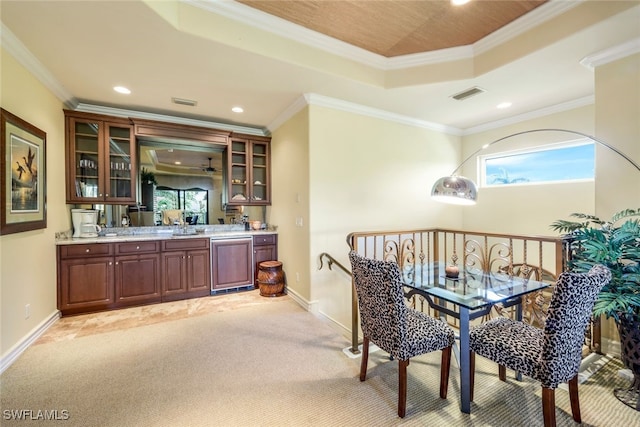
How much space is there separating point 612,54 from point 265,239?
14.6 feet

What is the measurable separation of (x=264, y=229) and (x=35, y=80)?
3205 millimetres

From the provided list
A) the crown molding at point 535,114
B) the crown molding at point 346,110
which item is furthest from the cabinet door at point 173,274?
the crown molding at point 535,114

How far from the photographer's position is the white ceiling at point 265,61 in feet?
6.97

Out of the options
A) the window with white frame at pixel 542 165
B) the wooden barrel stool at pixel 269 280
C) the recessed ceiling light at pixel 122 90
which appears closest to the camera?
the recessed ceiling light at pixel 122 90

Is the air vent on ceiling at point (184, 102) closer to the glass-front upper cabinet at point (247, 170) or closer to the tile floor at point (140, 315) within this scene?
the glass-front upper cabinet at point (247, 170)

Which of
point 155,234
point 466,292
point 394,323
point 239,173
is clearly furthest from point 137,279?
point 466,292

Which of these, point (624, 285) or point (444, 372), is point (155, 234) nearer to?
point (444, 372)

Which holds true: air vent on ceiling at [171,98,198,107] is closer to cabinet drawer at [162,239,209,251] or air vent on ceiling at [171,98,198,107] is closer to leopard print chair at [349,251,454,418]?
cabinet drawer at [162,239,209,251]

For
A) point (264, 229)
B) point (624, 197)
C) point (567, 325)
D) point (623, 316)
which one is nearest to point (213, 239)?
point (264, 229)

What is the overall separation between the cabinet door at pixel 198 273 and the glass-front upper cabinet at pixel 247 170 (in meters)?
1.01

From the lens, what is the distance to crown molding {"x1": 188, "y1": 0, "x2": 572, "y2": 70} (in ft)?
7.52

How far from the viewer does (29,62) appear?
2543 millimetres

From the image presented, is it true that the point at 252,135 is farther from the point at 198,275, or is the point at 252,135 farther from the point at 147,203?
the point at 198,275

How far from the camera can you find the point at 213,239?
405cm
